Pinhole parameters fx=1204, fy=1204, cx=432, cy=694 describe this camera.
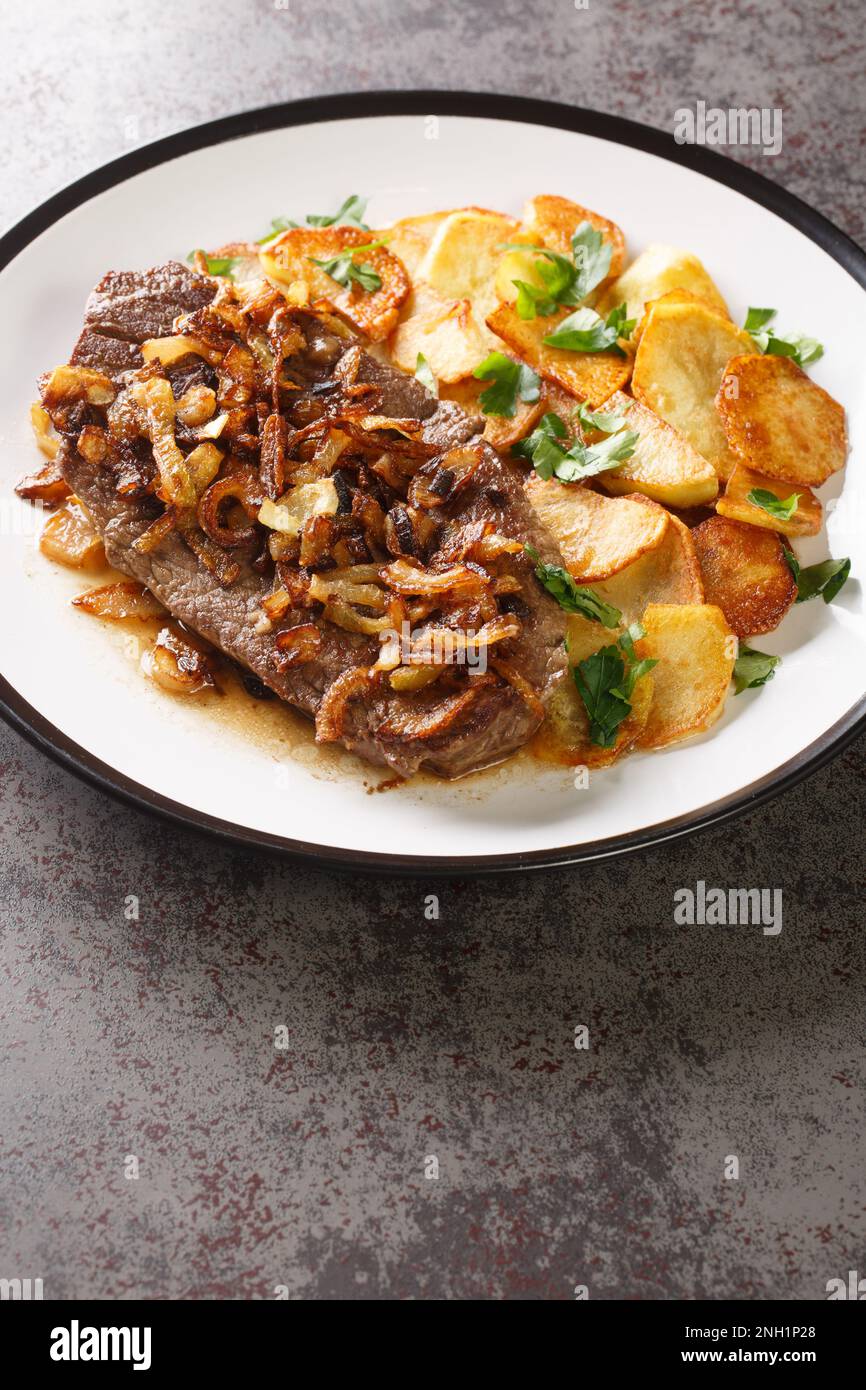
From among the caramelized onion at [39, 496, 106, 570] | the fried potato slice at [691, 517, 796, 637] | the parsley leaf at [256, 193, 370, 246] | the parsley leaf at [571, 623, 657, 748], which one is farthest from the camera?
the parsley leaf at [256, 193, 370, 246]

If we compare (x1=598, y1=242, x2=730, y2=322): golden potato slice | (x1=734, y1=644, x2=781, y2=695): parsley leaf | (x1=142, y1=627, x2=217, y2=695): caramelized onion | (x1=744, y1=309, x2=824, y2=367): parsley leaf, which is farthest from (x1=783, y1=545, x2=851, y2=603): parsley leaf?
(x1=142, y1=627, x2=217, y2=695): caramelized onion

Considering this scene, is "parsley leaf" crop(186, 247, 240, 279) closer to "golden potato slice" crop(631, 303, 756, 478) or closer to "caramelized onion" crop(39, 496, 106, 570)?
"caramelized onion" crop(39, 496, 106, 570)

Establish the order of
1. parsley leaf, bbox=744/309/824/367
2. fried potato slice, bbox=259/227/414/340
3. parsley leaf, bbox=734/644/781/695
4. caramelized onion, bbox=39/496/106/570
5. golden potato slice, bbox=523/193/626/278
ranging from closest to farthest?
parsley leaf, bbox=734/644/781/695
caramelized onion, bbox=39/496/106/570
parsley leaf, bbox=744/309/824/367
fried potato slice, bbox=259/227/414/340
golden potato slice, bbox=523/193/626/278

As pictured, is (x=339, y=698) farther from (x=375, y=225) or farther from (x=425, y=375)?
(x=375, y=225)

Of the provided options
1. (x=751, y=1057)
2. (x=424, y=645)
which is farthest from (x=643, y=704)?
(x=751, y=1057)

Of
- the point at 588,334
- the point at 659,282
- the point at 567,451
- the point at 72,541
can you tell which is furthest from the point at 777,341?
the point at 72,541
